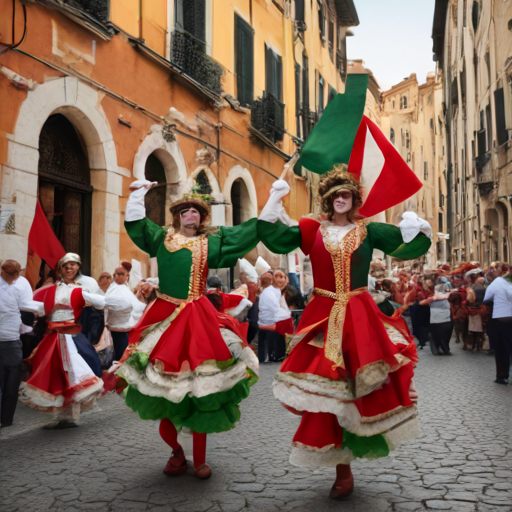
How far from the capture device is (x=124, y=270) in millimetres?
9516

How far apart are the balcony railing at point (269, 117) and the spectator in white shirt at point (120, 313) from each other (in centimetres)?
927

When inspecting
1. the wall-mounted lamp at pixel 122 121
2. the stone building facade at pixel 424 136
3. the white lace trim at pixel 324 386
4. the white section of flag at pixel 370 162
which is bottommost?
the white lace trim at pixel 324 386

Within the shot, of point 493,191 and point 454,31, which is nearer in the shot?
point 493,191

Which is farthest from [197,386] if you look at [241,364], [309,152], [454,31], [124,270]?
[454,31]

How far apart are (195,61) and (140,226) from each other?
32.6 feet

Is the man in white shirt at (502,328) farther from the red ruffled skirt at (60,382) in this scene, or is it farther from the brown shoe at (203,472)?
the brown shoe at (203,472)

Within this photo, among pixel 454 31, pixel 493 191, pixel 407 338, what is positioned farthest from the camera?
pixel 454 31

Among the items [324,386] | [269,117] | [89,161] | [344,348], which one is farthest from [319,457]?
[269,117]

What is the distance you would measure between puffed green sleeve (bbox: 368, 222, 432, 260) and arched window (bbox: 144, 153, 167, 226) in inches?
365

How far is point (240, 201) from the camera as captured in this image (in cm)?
1753

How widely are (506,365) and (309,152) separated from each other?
5824 mm

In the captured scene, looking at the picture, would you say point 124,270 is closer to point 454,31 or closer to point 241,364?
point 241,364

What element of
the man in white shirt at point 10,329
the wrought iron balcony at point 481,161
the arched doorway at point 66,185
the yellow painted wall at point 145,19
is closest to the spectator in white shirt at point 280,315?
the arched doorway at point 66,185

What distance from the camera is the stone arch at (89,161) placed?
9.14m
